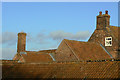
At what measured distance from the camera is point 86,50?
116ft

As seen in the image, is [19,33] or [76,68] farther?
[19,33]

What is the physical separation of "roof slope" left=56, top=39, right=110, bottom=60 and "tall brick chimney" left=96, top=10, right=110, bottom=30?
11.6 ft

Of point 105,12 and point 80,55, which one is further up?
point 105,12

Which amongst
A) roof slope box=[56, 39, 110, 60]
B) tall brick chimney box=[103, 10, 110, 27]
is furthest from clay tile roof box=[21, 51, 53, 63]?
tall brick chimney box=[103, 10, 110, 27]

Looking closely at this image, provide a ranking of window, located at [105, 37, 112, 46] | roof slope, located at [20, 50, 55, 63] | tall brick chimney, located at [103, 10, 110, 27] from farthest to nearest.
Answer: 1. tall brick chimney, located at [103, 10, 110, 27]
2. window, located at [105, 37, 112, 46]
3. roof slope, located at [20, 50, 55, 63]

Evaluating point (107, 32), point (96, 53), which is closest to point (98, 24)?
point (107, 32)

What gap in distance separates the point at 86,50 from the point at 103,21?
7252 millimetres

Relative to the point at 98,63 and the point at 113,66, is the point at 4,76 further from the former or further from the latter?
the point at 113,66

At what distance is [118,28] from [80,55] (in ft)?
42.3

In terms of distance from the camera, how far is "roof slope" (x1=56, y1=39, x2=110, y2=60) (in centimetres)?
3340

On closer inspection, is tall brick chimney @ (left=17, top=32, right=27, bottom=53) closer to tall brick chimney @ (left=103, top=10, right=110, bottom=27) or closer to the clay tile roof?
the clay tile roof

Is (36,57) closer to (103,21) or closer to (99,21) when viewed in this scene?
(99,21)

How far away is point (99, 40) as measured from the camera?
1563 inches

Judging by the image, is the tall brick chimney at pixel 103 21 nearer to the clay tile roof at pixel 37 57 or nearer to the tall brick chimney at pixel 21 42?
the clay tile roof at pixel 37 57
